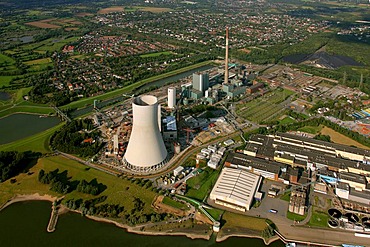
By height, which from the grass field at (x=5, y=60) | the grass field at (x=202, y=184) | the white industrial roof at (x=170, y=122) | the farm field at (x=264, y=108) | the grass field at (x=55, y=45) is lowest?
the farm field at (x=264, y=108)

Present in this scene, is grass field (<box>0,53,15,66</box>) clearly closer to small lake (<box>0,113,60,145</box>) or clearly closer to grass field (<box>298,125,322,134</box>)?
small lake (<box>0,113,60,145</box>)

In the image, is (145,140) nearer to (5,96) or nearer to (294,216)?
(294,216)

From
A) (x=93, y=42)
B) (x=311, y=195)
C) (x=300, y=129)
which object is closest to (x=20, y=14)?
(x=93, y=42)

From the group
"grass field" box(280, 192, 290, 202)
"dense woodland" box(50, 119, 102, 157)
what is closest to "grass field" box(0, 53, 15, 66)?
"dense woodland" box(50, 119, 102, 157)

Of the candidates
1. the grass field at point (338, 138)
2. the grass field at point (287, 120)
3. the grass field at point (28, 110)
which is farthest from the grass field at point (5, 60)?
the grass field at point (338, 138)

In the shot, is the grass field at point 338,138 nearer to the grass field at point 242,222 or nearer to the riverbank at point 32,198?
the grass field at point 242,222

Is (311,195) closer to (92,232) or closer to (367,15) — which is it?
(92,232)

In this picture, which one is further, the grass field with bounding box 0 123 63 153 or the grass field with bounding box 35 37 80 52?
the grass field with bounding box 35 37 80 52
